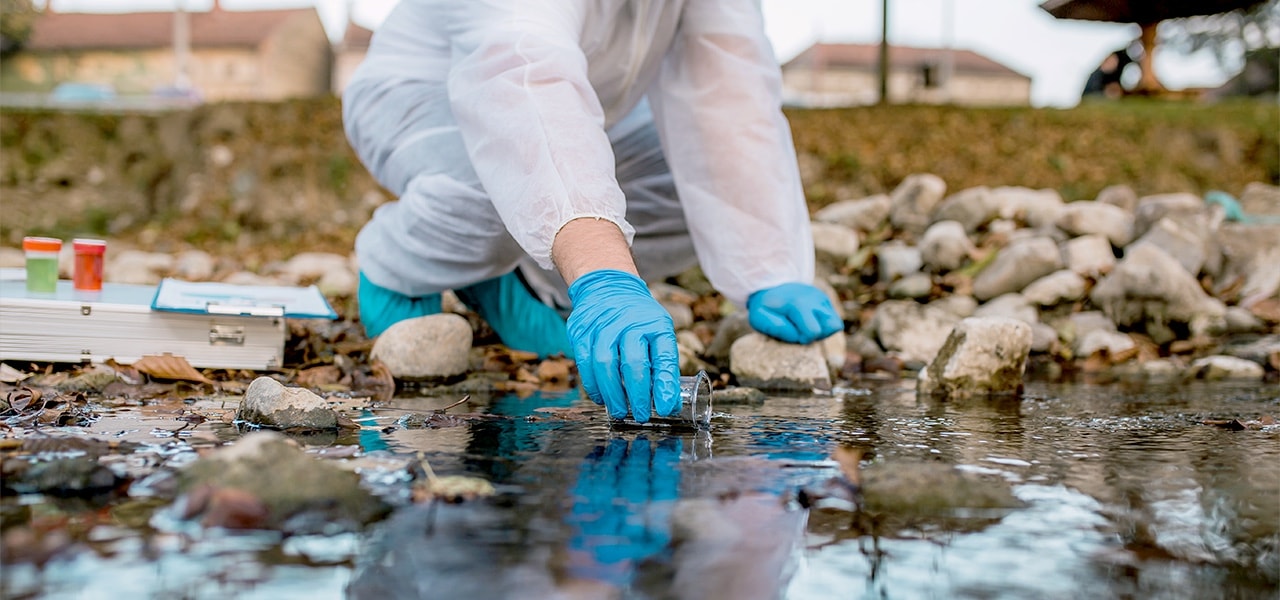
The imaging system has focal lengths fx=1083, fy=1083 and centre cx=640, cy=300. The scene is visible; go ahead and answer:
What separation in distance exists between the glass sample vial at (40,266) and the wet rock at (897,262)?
293 centimetres

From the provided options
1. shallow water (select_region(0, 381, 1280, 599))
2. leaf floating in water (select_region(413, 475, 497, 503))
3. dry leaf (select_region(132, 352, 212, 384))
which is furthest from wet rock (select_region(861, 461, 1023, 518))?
dry leaf (select_region(132, 352, 212, 384))

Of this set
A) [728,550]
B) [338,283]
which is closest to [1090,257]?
[338,283]

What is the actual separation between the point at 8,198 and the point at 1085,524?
10287 mm

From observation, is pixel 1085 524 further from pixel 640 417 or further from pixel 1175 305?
pixel 1175 305

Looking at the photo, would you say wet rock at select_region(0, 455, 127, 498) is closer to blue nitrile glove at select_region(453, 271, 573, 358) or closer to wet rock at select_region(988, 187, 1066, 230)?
blue nitrile glove at select_region(453, 271, 573, 358)

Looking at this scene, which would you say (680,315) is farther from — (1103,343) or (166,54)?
(166,54)

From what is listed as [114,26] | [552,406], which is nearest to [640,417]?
[552,406]

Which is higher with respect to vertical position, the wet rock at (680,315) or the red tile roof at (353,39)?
the red tile roof at (353,39)

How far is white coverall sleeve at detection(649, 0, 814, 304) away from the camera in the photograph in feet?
9.22

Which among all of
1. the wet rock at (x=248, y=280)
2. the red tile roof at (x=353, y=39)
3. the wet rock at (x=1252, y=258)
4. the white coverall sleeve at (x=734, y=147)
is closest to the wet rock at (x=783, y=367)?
the white coverall sleeve at (x=734, y=147)

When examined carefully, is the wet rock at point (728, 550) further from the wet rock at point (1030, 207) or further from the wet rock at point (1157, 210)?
the wet rock at point (1030, 207)

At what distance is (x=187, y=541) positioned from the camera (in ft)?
3.70

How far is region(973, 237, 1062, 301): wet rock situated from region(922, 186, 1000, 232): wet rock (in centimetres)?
71

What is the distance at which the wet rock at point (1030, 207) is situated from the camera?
181 inches
